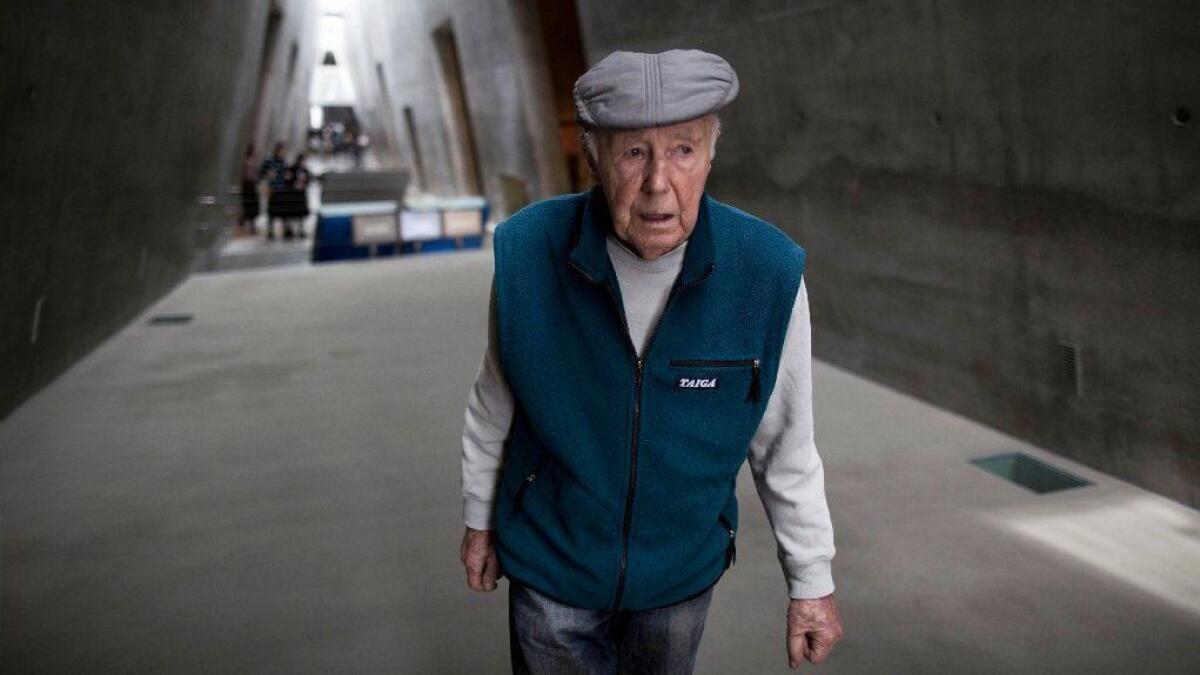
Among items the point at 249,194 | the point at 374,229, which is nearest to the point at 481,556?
the point at 374,229

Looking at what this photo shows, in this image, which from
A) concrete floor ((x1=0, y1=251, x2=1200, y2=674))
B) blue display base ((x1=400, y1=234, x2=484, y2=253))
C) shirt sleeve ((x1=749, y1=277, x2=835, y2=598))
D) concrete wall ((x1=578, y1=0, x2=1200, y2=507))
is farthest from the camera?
blue display base ((x1=400, y1=234, x2=484, y2=253))

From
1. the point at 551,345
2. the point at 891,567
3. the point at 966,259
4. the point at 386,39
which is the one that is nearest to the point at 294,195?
the point at 386,39

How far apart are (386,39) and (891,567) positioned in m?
22.1

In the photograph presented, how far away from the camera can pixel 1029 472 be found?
Answer: 4.55m

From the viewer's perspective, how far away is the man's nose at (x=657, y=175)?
1.34 metres

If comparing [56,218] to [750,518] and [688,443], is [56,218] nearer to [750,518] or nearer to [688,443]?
[750,518]

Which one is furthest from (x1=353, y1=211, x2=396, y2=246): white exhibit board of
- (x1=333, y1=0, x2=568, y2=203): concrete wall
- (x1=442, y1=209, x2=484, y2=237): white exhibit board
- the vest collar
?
the vest collar

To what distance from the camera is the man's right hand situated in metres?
1.70

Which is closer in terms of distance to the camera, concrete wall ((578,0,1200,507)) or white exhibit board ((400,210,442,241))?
concrete wall ((578,0,1200,507))

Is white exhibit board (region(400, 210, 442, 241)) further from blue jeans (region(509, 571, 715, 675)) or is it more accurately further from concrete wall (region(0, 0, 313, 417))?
blue jeans (region(509, 571, 715, 675))

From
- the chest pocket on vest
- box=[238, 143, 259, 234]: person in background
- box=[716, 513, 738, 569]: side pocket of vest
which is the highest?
box=[238, 143, 259, 234]: person in background

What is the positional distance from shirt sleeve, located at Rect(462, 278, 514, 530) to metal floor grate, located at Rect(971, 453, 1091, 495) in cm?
347

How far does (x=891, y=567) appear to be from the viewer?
142 inches

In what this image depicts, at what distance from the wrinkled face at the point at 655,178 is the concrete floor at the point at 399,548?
6.51 ft
